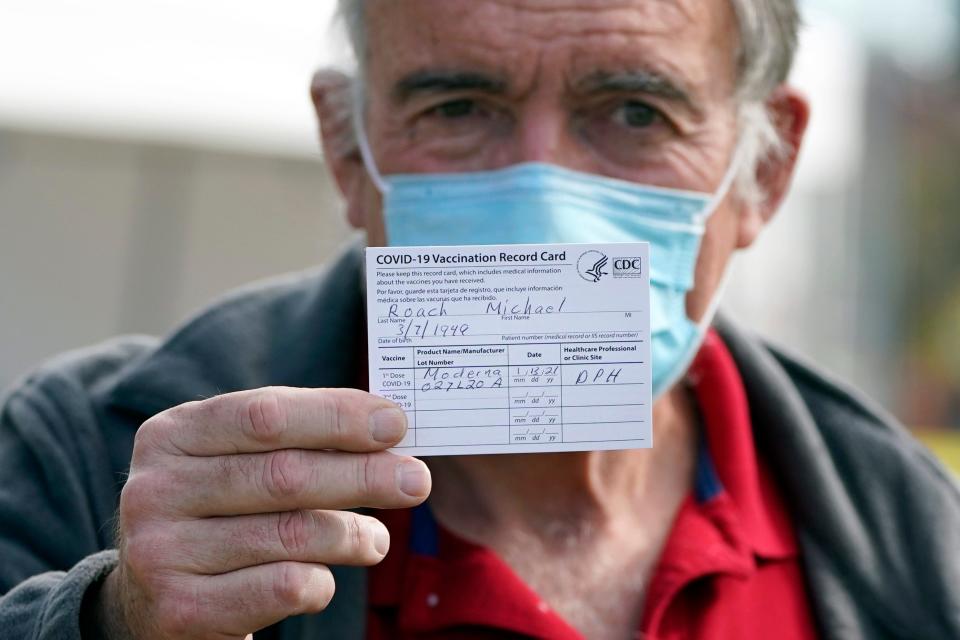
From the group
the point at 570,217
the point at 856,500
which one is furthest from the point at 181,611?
the point at 856,500

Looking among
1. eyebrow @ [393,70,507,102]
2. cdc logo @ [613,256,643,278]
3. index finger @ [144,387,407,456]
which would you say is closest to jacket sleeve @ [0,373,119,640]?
index finger @ [144,387,407,456]

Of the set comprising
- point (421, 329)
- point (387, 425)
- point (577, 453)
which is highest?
point (421, 329)

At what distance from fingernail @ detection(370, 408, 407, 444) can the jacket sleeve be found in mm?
656

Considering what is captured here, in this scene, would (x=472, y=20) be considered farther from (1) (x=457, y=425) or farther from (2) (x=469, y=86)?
(1) (x=457, y=425)

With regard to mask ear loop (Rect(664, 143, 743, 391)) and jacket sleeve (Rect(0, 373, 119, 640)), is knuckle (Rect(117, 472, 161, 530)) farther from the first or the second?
mask ear loop (Rect(664, 143, 743, 391))

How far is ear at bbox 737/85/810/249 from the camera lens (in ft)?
8.77

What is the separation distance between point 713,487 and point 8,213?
7.86m

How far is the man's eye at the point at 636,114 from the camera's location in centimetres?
231

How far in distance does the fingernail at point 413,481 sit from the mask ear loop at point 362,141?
873mm

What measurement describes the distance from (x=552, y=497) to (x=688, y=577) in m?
0.34

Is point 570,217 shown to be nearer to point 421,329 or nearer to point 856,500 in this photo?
point 421,329

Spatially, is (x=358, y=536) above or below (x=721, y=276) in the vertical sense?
below

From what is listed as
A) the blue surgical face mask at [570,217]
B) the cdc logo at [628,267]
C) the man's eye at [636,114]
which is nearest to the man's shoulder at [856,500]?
the blue surgical face mask at [570,217]

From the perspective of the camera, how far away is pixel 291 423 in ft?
5.08
